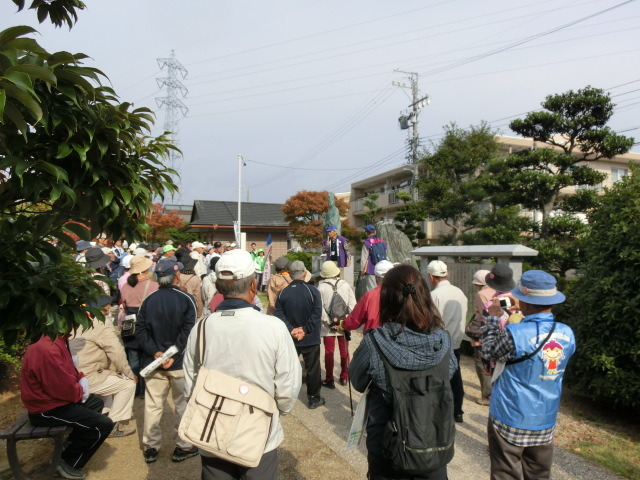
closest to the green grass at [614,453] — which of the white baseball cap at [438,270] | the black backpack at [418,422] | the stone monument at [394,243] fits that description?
the white baseball cap at [438,270]

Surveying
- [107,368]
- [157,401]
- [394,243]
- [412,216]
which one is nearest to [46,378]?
[157,401]

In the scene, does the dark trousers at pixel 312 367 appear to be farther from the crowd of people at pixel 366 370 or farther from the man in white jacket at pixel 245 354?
the man in white jacket at pixel 245 354

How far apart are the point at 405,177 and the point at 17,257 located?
103 feet

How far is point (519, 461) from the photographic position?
2.71m

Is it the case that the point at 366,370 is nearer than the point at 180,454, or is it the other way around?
the point at 366,370

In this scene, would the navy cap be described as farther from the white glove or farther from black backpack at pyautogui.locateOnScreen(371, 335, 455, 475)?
black backpack at pyautogui.locateOnScreen(371, 335, 455, 475)

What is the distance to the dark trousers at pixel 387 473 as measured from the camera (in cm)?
214

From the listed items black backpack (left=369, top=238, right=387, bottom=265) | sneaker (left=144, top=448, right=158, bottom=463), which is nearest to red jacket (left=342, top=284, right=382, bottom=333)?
sneaker (left=144, top=448, right=158, bottom=463)

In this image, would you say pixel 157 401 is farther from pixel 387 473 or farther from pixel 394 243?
pixel 394 243

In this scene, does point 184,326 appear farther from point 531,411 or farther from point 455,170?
point 455,170

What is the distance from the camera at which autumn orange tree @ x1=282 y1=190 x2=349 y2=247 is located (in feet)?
94.3

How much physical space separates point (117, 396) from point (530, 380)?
3.90 m

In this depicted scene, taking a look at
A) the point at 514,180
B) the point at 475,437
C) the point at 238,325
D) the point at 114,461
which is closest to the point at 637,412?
the point at 475,437

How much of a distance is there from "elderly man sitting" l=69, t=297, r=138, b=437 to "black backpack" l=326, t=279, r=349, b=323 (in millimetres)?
2435
